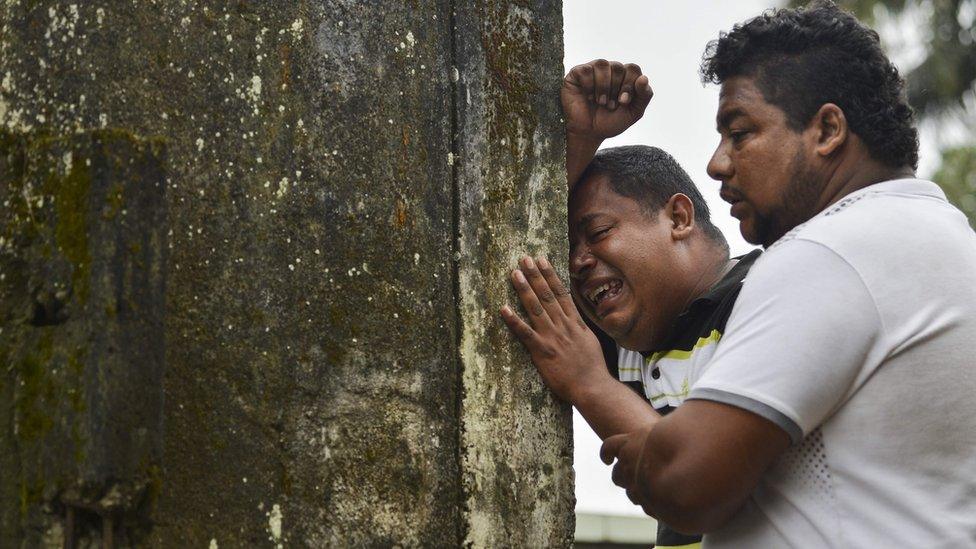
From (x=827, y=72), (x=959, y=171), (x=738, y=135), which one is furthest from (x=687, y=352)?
(x=959, y=171)

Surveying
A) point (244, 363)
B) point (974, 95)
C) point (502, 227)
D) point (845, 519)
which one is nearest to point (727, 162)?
point (502, 227)

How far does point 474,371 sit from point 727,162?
691mm

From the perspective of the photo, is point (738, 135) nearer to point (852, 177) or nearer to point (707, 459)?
point (852, 177)

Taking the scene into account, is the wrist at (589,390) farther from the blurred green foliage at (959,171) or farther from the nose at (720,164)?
the blurred green foliage at (959,171)

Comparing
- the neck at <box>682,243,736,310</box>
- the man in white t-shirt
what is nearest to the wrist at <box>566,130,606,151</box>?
the neck at <box>682,243,736,310</box>

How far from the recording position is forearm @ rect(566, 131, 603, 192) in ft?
9.39

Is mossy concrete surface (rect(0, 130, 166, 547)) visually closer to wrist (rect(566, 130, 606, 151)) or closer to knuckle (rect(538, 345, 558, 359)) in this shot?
knuckle (rect(538, 345, 558, 359))

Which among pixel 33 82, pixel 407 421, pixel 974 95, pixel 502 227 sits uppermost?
pixel 974 95

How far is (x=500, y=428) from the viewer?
2480 millimetres

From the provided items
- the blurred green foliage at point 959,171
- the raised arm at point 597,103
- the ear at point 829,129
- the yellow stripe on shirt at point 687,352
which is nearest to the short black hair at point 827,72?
the ear at point 829,129

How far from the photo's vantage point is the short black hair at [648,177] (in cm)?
313

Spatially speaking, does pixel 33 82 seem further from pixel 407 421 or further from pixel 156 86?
pixel 407 421

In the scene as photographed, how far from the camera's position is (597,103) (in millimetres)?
2820

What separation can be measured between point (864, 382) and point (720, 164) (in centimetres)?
64
